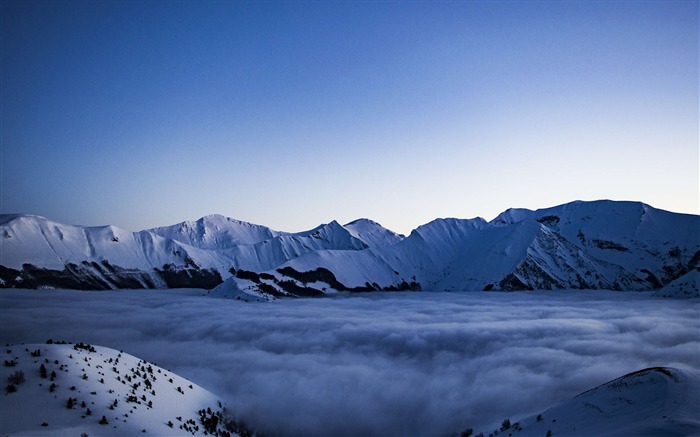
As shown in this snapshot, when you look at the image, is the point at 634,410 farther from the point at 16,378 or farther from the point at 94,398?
the point at 16,378

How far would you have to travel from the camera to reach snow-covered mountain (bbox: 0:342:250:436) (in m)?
25.5

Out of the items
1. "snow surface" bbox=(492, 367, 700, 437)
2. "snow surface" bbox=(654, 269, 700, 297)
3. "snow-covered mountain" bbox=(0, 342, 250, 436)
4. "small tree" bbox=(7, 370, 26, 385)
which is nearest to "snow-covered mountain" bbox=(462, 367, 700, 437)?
"snow surface" bbox=(492, 367, 700, 437)

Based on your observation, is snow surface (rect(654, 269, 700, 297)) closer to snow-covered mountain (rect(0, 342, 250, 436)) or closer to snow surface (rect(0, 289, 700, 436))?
snow surface (rect(0, 289, 700, 436))

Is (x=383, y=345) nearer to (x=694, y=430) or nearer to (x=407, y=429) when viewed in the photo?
(x=407, y=429)

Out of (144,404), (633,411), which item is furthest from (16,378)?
(633,411)

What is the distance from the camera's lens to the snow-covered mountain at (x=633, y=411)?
23.4m

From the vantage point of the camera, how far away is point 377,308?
159m

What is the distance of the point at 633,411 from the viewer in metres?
28.5

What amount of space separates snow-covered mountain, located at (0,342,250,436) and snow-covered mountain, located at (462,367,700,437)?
28.7 m

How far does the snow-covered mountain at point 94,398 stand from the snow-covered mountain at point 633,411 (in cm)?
2873

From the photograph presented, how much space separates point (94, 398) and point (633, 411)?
129 feet

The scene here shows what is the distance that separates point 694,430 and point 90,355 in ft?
150

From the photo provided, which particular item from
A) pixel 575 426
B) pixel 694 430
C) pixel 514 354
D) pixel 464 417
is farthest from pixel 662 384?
pixel 514 354

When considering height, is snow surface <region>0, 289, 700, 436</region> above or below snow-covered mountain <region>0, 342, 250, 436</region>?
below
